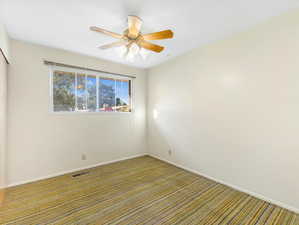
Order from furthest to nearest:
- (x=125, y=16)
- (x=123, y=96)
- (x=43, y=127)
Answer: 1. (x=123, y=96)
2. (x=43, y=127)
3. (x=125, y=16)

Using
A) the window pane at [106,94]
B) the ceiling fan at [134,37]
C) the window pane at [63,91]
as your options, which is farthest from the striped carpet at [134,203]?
the ceiling fan at [134,37]

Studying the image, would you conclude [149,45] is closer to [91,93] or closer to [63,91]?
[91,93]


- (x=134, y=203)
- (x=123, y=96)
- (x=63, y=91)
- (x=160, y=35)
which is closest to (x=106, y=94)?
(x=123, y=96)

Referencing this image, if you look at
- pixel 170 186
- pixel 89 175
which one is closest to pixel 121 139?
pixel 89 175

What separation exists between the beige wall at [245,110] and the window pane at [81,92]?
2.01 m

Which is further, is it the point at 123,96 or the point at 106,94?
the point at 123,96

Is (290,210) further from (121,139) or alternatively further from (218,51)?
(121,139)

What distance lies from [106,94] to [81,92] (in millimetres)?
577

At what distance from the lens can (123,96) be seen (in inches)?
152

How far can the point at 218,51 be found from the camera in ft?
8.44

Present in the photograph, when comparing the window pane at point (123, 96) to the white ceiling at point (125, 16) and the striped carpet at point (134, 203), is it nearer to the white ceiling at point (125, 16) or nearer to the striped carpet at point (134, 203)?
the white ceiling at point (125, 16)

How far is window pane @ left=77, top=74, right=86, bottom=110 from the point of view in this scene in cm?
314

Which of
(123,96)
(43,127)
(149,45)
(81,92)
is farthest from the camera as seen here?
(123,96)

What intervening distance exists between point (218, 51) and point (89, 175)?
3377 mm
